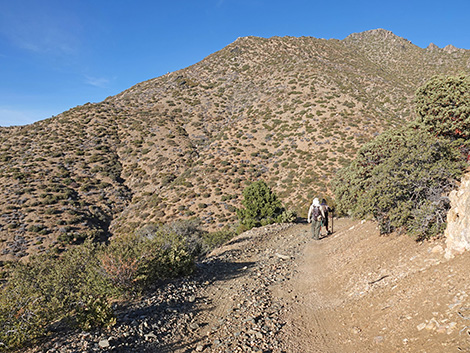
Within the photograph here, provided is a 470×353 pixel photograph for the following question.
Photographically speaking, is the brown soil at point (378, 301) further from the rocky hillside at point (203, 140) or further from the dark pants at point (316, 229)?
the rocky hillside at point (203, 140)

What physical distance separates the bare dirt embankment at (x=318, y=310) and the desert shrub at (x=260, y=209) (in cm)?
903

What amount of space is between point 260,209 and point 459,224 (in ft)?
44.2

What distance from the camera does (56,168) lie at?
115ft

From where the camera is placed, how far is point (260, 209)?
18141 mm

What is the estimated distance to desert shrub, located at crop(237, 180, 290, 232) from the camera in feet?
57.9

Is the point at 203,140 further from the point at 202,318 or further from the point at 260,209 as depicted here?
the point at 202,318

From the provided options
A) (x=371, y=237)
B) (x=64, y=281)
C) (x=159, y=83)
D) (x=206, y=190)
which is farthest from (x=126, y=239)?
(x=159, y=83)

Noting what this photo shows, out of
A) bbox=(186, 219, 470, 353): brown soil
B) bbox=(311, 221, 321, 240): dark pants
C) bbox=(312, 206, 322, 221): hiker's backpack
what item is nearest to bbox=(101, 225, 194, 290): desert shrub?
bbox=(186, 219, 470, 353): brown soil

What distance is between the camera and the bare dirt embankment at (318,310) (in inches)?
158

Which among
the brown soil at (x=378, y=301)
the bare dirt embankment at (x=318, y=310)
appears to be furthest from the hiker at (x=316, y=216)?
the bare dirt embankment at (x=318, y=310)

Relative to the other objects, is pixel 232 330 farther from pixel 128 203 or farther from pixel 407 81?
pixel 407 81

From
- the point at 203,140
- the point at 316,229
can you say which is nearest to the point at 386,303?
the point at 316,229

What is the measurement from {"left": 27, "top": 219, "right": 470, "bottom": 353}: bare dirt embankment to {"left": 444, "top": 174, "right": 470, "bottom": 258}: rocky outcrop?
204mm

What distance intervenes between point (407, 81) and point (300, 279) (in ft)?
204
